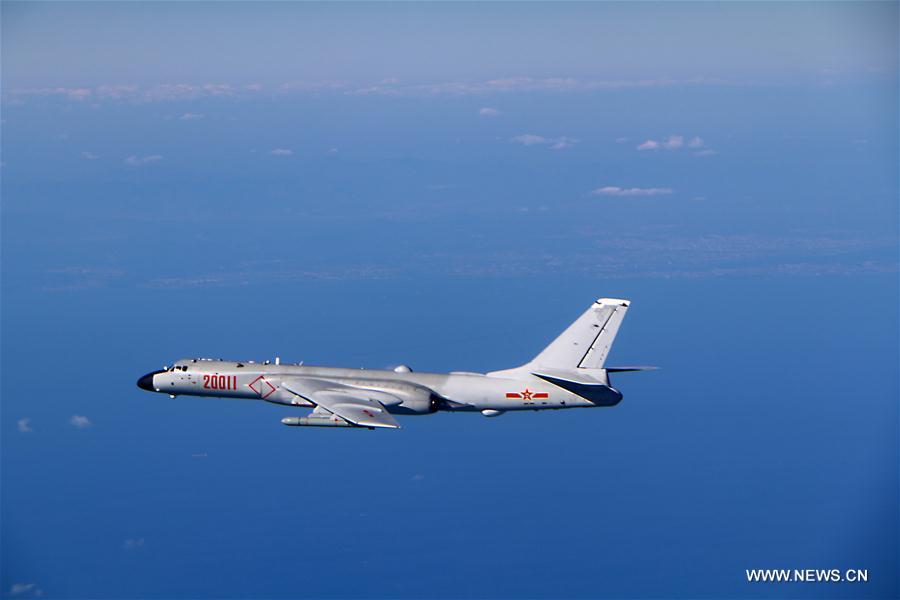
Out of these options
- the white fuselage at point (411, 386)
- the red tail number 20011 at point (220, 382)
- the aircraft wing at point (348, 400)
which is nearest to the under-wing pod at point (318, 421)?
the aircraft wing at point (348, 400)

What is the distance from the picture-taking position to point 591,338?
68562 mm

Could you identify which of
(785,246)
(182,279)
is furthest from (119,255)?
(785,246)

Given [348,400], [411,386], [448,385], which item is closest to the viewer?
[348,400]

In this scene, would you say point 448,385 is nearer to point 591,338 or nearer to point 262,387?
point 591,338

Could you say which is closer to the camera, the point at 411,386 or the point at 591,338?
the point at 591,338

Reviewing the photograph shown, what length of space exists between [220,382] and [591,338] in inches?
938

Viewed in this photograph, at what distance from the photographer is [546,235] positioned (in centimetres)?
19238

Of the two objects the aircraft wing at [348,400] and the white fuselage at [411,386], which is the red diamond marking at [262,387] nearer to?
the white fuselage at [411,386]

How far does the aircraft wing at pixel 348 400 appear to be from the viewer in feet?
217

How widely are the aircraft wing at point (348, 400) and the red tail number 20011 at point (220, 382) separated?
371 cm

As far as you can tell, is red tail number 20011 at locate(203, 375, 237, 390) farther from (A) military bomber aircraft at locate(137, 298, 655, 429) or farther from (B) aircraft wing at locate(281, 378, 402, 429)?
(B) aircraft wing at locate(281, 378, 402, 429)

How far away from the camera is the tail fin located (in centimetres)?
6850

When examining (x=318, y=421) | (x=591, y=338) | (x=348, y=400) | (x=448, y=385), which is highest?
(x=591, y=338)

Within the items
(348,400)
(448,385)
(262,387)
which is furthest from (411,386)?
(262,387)
